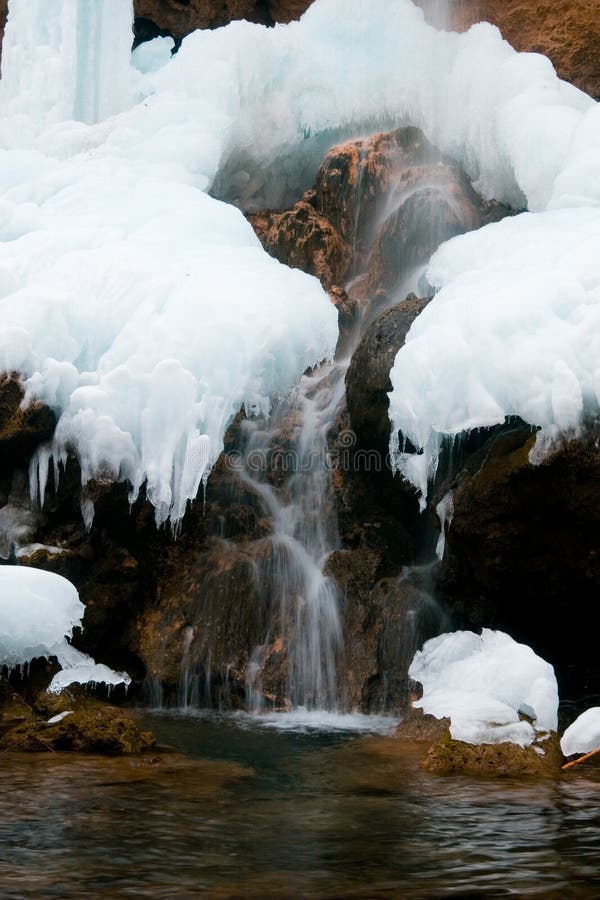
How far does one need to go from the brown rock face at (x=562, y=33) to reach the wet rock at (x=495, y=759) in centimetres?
931

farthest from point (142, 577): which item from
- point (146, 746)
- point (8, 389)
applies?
point (146, 746)

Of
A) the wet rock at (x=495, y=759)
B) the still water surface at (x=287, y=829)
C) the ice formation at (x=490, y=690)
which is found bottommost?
the still water surface at (x=287, y=829)

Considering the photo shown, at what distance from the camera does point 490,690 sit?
6445mm

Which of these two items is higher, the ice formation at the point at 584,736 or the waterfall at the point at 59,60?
the waterfall at the point at 59,60

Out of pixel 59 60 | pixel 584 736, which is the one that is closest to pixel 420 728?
pixel 584 736

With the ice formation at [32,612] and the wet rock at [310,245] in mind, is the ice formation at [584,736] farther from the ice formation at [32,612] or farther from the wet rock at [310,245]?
the wet rock at [310,245]

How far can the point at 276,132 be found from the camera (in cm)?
1308

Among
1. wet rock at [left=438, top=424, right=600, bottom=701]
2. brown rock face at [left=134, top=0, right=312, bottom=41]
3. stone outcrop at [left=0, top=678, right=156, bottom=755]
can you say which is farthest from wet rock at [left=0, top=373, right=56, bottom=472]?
brown rock face at [left=134, top=0, right=312, bottom=41]

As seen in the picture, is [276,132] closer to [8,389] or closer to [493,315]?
[8,389]

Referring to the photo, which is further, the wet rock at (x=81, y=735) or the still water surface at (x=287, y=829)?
the wet rock at (x=81, y=735)

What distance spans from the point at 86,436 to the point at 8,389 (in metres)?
0.95

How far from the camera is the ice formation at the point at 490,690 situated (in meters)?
6.04

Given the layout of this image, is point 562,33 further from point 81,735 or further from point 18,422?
point 81,735

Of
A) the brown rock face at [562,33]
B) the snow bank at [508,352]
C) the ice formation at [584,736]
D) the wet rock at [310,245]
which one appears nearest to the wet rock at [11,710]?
the snow bank at [508,352]
